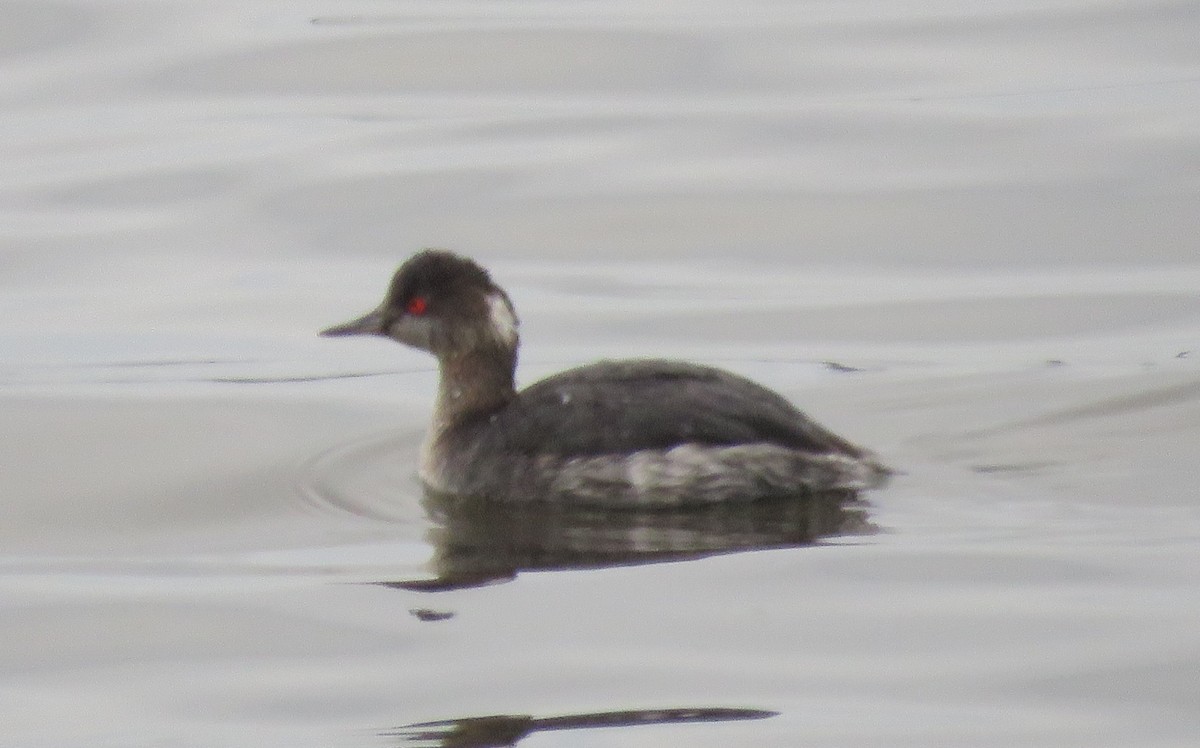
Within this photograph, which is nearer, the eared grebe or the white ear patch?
the eared grebe

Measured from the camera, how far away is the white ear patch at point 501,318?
9.83 m

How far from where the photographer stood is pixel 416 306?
9.98 metres

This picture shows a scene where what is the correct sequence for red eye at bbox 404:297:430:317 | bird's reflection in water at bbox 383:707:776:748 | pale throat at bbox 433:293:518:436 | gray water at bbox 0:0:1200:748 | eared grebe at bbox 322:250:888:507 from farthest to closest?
red eye at bbox 404:297:430:317 < pale throat at bbox 433:293:518:436 < eared grebe at bbox 322:250:888:507 < gray water at bbox 0:0:1200:748 < bird's reflection in water at bbox 383:707:776:748

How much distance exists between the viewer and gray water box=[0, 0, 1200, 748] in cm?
706

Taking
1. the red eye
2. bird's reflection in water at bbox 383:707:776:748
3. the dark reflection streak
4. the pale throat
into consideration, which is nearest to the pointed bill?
the red eye

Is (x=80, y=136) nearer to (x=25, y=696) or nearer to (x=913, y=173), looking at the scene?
(x=913, y=173)

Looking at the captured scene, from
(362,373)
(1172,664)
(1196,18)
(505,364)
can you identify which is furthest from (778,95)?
(1172,664)

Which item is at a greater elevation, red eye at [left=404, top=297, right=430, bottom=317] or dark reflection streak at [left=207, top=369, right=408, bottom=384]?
red eye at [left=404, top=297, right=430, bottom=317]

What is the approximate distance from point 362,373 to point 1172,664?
585 centimetres

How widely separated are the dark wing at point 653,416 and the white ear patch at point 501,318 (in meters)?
0.48

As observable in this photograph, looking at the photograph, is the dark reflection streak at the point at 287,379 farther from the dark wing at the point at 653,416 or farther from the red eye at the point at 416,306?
the dark wing at the point at 653,416

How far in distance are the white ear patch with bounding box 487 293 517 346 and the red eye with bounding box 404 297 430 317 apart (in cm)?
27

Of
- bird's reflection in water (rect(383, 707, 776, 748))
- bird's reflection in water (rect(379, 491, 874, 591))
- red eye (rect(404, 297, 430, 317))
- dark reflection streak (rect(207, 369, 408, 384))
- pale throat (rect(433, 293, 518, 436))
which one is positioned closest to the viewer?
bird's reflection in water (rect(383, 707, 776, 748))

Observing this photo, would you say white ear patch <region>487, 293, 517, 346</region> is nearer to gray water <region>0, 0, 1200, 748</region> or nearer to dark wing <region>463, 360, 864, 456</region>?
dark wing <region>463, 360, 864, 456</region>
